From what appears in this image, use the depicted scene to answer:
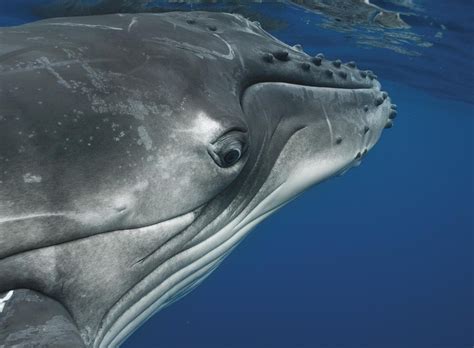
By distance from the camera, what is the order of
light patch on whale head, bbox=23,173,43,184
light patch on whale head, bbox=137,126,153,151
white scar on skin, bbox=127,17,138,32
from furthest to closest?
1. white scar on skin, bbox=127,17,138,32
2. light patch on whale head, bbox=137,126,153,151
3. light patch on whale head, bbox=23,173,43,184

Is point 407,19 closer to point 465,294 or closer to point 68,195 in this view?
point 68,195

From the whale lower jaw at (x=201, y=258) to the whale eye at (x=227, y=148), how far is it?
0.68 m

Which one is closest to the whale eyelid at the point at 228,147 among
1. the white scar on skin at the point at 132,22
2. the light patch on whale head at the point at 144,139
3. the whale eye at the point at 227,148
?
the whale eye at the point at 227,148

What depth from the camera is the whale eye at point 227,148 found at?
364cm

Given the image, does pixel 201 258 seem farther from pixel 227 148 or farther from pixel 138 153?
pixel 138 153

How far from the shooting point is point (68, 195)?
2.96 metres

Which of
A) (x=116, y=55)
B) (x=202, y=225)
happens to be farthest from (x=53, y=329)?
(x=116, y=55)

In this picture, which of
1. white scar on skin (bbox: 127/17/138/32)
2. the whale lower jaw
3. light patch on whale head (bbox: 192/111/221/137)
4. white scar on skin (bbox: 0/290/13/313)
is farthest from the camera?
white scar on skin (bbox: 127/17/138/32)

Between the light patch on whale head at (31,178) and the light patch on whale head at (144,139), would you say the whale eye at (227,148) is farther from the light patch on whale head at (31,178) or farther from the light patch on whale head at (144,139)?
the light patch on whale head at (31,178)

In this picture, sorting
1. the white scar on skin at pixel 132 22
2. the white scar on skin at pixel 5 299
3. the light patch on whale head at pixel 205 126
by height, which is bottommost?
the white scar on skin at pixel 5 299

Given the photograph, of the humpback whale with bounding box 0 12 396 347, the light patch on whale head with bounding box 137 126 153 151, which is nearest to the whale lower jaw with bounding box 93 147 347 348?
the humpback whale with bounding box 0 12 396 347

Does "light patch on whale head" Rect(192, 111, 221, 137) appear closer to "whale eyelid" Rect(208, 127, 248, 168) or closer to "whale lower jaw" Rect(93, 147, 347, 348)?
"whale eyelid" Rect(208, 127, 248, 168)

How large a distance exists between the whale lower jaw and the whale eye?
2.22 feet

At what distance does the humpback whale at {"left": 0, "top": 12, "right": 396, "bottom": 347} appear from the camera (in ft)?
9.29
